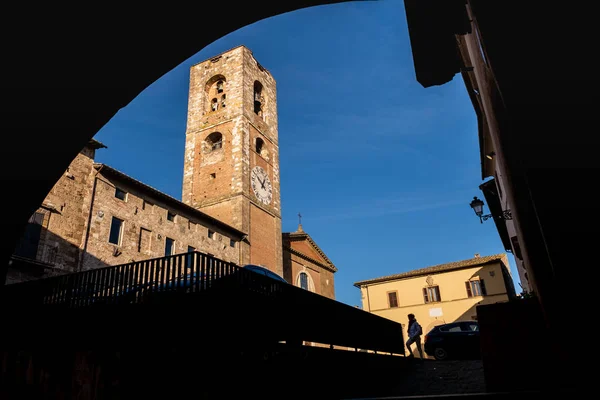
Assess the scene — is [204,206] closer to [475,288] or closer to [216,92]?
[216,92]

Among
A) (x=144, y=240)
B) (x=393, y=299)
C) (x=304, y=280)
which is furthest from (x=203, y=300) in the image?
(x=393, y=299)

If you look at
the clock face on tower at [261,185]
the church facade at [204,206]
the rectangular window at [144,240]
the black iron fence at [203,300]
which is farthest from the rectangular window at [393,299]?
the black iron fence at [203,300]

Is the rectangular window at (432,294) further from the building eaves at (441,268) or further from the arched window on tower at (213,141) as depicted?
the arched window on tower at (213,141)

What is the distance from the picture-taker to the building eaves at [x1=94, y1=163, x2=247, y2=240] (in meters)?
18.2

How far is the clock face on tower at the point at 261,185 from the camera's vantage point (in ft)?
96.5

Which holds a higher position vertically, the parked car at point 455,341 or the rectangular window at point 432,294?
the rectangular window at point 432,294

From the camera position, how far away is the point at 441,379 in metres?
10.3

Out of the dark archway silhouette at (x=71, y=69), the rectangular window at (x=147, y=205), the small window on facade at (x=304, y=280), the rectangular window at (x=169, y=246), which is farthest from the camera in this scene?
the small window on facade at (x=304, y=280)

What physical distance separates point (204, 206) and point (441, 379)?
20882 mm

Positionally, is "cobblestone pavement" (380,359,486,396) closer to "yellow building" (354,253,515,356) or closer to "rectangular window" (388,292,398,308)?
"yellow building" (354,253,515,356)

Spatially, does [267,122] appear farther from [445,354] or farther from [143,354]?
[143,354]

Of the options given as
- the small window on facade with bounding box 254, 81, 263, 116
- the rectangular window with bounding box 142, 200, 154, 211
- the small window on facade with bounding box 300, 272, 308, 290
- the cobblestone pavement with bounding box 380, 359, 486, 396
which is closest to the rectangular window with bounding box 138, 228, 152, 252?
the rectangular window with bounding box 142, 200, 154, 211

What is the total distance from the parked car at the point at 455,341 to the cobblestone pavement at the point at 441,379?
3.98 feet

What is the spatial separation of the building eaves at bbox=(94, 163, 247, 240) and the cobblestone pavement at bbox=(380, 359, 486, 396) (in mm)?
13821
